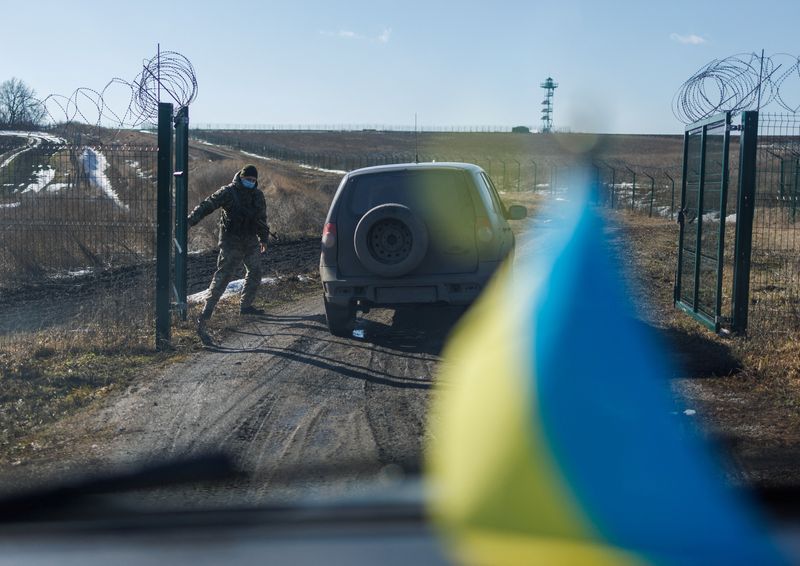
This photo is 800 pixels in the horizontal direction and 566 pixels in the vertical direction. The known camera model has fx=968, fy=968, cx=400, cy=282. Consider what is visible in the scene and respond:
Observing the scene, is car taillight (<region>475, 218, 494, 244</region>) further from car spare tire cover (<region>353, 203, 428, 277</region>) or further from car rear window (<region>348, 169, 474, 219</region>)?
car spare tire cover (<region>353, 203, 428, 277</region>)

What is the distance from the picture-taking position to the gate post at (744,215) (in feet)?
30.7

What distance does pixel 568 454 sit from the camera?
575 centimetres

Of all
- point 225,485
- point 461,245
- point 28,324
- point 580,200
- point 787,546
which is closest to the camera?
point 787,546

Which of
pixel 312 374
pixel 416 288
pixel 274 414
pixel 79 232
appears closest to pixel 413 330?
pixel 416 288

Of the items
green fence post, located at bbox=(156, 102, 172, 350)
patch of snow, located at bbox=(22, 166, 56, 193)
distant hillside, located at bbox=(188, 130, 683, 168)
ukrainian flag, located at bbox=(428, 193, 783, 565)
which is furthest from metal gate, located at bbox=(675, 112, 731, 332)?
distant hillside, located at bbox=(188, 130, 683, 168)

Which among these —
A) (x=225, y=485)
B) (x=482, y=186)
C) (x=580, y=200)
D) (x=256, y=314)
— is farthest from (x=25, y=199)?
(x=580, y=200)

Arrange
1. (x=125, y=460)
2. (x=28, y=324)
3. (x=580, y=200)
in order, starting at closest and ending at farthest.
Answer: (x=125, y=460) < (x=28, y=324) < (x=580, y=200)

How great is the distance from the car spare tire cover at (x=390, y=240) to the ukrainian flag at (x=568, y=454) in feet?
3.06

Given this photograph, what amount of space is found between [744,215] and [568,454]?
4784mm

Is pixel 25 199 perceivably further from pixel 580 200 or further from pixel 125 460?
pixel 580 200

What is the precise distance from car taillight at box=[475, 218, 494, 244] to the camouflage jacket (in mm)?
2721

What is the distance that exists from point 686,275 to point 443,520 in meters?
8.22

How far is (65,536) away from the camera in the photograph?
13.3ft

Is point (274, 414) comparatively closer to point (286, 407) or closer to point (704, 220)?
point (286, 407)
